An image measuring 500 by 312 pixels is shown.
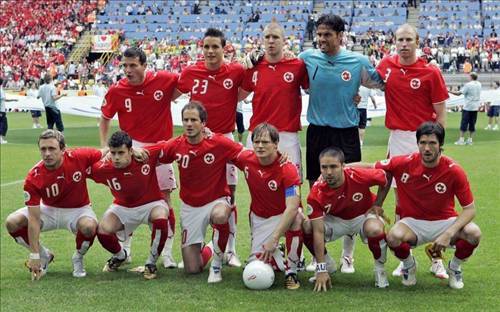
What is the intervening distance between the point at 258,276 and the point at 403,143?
196 cm

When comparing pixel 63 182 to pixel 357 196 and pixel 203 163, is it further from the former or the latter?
pixel 357 196

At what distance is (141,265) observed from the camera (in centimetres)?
746

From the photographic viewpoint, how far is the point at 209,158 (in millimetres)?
6898

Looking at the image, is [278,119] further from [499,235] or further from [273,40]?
[499,235]

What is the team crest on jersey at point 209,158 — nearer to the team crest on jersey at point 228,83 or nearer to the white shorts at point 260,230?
the white shorts at point 260,230

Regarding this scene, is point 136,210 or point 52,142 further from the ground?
point 52,142

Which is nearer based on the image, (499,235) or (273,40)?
(273,40)

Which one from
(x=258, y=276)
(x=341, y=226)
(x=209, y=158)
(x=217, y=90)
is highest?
(x=217, y=90)

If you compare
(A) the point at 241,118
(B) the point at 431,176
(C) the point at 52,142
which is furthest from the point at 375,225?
(A) the point at 241,118

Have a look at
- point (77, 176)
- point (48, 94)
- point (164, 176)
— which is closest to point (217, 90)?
point (164, 176)

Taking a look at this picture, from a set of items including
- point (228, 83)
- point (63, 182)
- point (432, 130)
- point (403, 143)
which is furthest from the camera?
point (228, 83)

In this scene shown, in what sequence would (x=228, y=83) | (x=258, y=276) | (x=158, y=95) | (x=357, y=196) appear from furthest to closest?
(x=158, y=95)
(x=228, y=83)
(x=357, y=196)
(x=258, y=276)

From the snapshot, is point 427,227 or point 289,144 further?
point 289,144

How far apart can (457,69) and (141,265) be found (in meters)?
29.5
